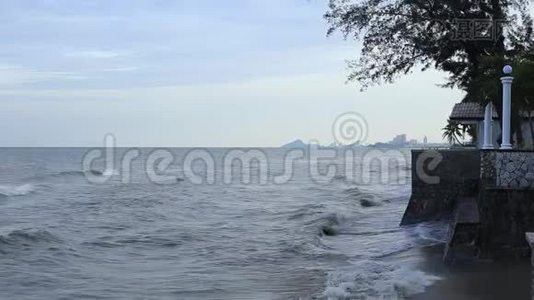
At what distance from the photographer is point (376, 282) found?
1148cm

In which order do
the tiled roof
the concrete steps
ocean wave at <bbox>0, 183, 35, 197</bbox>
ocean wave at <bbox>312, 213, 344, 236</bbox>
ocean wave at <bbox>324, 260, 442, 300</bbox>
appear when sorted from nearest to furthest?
ocean wave at <bbox>324, 260, 442, 300</bbox>
the concrete steps
ocean wave at <bbox>312, 213, 344, 236</bbox>
the tiled roof
ocean wave at <bbox>0, 183, 35, 197</bbox>

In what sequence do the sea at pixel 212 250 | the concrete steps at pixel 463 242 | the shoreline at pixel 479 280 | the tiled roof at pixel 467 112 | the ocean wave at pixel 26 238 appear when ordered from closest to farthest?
the shoreline at pixel 479 280 → the sea at pixel 212 250 → the concrete steps at pixel 463 242 → the ocean wave at pixel 26 238 → the tiled roof at pixel 467 112

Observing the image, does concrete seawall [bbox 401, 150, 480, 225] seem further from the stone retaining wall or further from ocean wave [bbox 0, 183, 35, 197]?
ocean wave [bbox 0, 183, 35, 197]

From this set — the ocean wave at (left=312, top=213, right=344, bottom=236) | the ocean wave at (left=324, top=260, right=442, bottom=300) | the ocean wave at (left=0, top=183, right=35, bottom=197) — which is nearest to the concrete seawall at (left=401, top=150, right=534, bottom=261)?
the ocean wave at (left=324, top=260, right=442, bottom=300)

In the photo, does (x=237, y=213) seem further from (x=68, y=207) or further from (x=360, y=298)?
(x=360, y=298)

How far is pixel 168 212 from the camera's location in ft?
86.5

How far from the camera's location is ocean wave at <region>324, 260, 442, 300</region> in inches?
420

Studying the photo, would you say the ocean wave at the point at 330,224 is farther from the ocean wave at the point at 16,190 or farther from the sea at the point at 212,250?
the ocean wave at the point at 16,190

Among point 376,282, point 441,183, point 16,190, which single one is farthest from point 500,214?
point 16,190

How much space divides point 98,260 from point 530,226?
8.98 metres

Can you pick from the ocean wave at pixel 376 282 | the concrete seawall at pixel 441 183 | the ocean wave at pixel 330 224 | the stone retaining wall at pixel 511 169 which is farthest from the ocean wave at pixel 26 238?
the stone retaining wall at pixel 511 169

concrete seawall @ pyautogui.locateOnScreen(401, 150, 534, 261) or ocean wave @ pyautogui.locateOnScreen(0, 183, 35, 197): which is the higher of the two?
concrete seawall @ pyautogui.locateOnScreen(401, 150, 534, 261)

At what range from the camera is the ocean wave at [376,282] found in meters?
10.7

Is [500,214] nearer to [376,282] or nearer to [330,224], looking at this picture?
[376,282]
